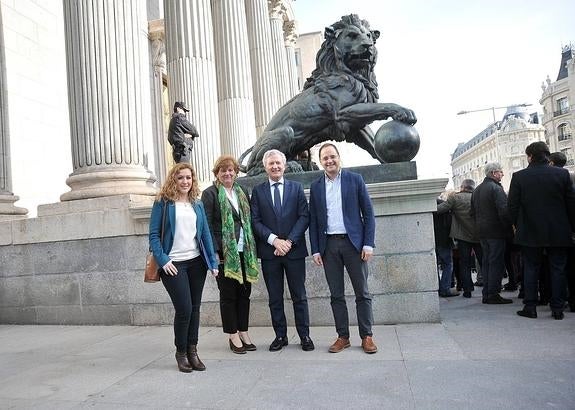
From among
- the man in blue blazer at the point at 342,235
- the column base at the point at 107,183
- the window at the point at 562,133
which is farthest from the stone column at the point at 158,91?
the window at the point at 562,133

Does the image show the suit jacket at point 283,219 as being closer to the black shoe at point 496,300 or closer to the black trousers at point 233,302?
the black trousers at point 233,302

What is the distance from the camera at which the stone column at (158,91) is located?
1794cm

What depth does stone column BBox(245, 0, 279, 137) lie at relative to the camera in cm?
1662

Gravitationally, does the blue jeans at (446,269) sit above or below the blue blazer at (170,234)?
below

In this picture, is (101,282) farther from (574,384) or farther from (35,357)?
(574,384)

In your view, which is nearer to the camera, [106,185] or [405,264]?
[405,264]

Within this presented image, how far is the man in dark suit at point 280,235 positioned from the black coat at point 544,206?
2.90m

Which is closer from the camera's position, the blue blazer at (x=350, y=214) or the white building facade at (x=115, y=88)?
the blue blazer at (x=350, y=214)

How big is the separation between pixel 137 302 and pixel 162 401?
129 inches

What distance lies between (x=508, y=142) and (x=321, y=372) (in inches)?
3858

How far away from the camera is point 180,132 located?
10102mm

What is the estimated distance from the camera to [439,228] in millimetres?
8031

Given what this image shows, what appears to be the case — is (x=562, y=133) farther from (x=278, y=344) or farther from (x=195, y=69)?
(x=278, y=344)

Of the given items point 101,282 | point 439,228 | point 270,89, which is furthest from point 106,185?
point 270,89
